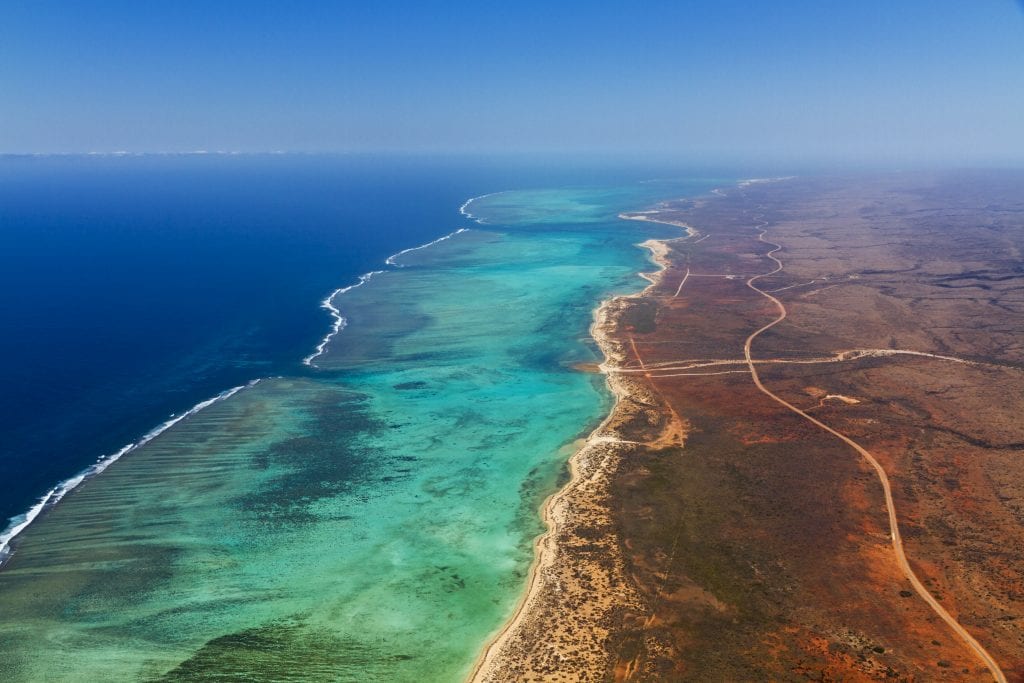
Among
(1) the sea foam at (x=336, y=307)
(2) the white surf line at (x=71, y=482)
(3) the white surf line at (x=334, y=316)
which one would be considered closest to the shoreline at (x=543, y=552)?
(2) the white surf line at (x=71, y=482)

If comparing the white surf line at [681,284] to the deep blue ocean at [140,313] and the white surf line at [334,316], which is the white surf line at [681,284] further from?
the deep blue ocean at [140,313]

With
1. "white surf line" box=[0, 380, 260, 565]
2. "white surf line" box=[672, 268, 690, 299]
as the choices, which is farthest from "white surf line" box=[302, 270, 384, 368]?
"white surf line" box=[672, 268, 690, 299]

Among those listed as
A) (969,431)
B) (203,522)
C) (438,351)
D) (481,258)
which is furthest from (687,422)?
(481,258)

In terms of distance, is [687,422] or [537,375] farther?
[537,375]

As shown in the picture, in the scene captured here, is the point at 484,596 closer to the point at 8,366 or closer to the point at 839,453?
the point at 839,453

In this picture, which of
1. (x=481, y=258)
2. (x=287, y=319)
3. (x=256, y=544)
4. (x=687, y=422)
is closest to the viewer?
(x=256, y=544)
